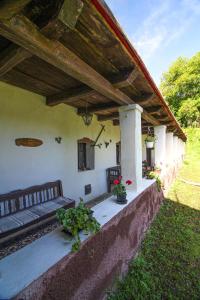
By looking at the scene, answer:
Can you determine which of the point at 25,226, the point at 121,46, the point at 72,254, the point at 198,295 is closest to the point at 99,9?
the point at 121,46

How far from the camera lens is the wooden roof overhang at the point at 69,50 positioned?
3.67 ft

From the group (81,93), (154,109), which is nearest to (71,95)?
(81,93)

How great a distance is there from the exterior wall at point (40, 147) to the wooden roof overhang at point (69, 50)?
38cm

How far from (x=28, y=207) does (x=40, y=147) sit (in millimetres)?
1168

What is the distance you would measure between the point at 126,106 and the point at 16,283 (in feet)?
9.60

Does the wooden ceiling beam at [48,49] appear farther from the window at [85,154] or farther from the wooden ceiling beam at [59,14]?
the window at [85,154]

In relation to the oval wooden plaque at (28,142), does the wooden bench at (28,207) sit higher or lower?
lower

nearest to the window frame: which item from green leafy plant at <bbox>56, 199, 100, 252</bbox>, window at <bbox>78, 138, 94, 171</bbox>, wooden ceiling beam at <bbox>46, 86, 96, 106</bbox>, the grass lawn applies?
window at <bbox>78, 138, 94, 171</bbox>

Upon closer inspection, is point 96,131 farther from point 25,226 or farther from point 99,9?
point 99,9

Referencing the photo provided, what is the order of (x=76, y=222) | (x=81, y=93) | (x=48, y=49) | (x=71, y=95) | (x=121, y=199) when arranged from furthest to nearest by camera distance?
(x=71, y=95), (x=81, y=93), (x=121, y=199), (x=76, y=222), (x=48, y=49)

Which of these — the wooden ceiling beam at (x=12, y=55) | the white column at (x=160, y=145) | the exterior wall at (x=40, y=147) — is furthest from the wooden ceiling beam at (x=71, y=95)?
the white column at (x=160, y=145)

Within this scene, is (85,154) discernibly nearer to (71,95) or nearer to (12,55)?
(71,95)

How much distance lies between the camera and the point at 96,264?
1.76m

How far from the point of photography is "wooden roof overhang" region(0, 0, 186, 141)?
3.67 ft
